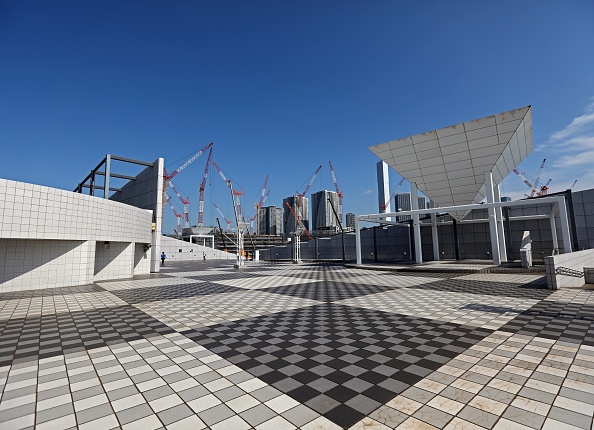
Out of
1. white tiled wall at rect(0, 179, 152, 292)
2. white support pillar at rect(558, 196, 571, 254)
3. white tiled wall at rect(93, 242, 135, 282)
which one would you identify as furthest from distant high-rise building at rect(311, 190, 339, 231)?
white tiled wall at rect(0, 179, 152, 292)

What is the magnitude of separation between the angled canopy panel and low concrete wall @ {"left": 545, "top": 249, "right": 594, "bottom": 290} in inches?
436

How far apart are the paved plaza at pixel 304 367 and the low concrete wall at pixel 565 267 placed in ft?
10.1

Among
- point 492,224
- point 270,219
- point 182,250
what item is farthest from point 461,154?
point 270,219

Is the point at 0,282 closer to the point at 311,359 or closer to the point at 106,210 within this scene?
the point at 106,210

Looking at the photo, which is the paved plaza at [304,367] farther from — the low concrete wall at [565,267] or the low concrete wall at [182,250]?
the low concrete wall at [182,250]

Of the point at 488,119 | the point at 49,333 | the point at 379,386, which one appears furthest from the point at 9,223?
the point at 488,119

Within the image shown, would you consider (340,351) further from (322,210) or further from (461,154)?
(322,210)

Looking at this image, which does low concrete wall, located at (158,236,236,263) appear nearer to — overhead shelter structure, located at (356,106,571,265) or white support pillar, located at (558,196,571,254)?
overhead shelter structure, located at (356,106,571,265)

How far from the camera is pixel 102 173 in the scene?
30906 millimetres

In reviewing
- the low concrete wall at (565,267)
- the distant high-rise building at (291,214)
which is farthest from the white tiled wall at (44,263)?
the distant high-rise building at (291,214)

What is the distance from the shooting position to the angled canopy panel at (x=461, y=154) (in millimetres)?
23195

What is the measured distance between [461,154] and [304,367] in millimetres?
26434

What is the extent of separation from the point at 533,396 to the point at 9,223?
2102 centimetres

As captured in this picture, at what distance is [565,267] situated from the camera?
14078 millimetres
